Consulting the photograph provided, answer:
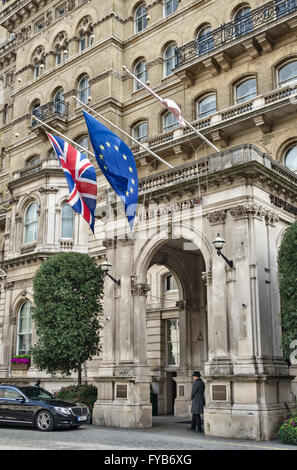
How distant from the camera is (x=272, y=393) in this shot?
1634cm

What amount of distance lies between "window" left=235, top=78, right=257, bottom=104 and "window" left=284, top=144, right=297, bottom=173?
4.06 m

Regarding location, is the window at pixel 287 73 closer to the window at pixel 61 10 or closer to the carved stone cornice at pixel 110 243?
the carved stone cornice at pixel 110 243

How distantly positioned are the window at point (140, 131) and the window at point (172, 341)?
1143 centimetres

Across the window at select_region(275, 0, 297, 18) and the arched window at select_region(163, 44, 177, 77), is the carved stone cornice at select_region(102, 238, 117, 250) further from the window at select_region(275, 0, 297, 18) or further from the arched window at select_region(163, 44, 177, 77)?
the arched window at select_region(163, 44, 177, 77)

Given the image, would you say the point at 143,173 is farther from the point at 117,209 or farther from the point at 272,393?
the point at 272,393

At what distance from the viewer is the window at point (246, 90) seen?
27188mm

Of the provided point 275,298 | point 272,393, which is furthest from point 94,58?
point 272,393

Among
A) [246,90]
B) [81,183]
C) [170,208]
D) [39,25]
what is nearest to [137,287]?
[170,208]

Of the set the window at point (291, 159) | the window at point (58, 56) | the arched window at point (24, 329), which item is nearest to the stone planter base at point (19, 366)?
the arched window at point (24, 329)

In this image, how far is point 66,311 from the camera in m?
23.3

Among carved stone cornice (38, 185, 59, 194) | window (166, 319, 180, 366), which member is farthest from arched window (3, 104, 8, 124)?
window (166, 319, 180, 366)

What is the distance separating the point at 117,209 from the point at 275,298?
7195 mm

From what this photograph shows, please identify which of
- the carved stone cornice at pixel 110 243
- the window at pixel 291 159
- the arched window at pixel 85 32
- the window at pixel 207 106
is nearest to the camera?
the carved stone cornice at pixel 110 243

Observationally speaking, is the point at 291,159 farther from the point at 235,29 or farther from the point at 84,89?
the point at 84,89
